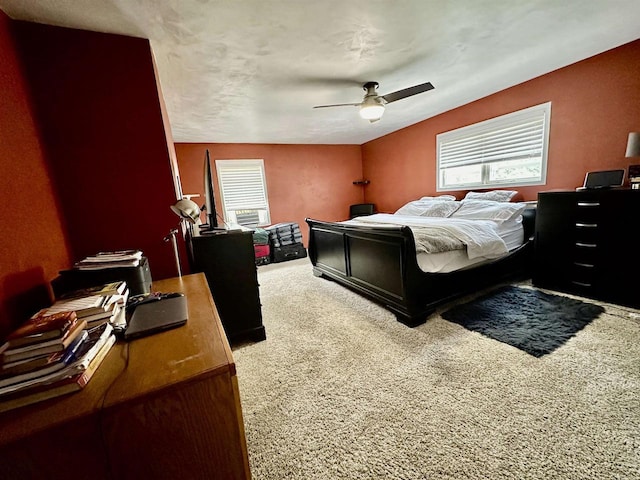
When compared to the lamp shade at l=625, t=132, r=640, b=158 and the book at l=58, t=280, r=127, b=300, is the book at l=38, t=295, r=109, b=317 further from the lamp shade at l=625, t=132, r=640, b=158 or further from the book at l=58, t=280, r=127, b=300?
the lamp shade at l=625, t=132, r=640, b=158

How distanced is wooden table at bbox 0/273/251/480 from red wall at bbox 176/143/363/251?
14.8ft

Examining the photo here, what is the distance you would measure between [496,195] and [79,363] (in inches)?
166

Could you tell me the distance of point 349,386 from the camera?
1578 millimetres

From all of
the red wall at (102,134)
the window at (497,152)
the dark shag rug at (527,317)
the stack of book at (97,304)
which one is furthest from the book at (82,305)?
the window at (497,152)

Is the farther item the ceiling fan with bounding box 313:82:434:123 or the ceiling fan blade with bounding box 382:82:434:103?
the ceiling fan with bounding box 313:82:434:123

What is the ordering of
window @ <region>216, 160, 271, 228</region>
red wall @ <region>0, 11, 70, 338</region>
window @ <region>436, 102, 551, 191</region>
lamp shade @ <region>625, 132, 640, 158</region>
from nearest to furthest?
red wall @ <region>0, 11, 70, 338</region> < lamp shade @ <region>625, 132, 640, 158</region> < window @ <region>436, 102, 551, 191</region> < window @ <region>216, 160, 271, 228</region>

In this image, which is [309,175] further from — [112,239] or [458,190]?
[112,239]

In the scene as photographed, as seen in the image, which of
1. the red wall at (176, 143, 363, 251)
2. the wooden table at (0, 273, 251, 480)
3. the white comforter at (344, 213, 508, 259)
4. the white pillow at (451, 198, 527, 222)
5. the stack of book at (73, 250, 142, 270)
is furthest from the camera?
the red wall at (176, 143, 363, 251)

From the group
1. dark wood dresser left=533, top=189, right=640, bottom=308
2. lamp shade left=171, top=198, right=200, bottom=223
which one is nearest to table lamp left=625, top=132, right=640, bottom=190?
dark wood dresser left=533, top=189, right=640, bottom=308

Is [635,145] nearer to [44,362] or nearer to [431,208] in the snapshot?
[431,208]

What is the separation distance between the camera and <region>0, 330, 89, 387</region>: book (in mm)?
672

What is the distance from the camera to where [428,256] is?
7.48 feet

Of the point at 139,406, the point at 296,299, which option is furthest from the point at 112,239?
the point at 296,299

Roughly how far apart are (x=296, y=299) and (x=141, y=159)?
2.01m
